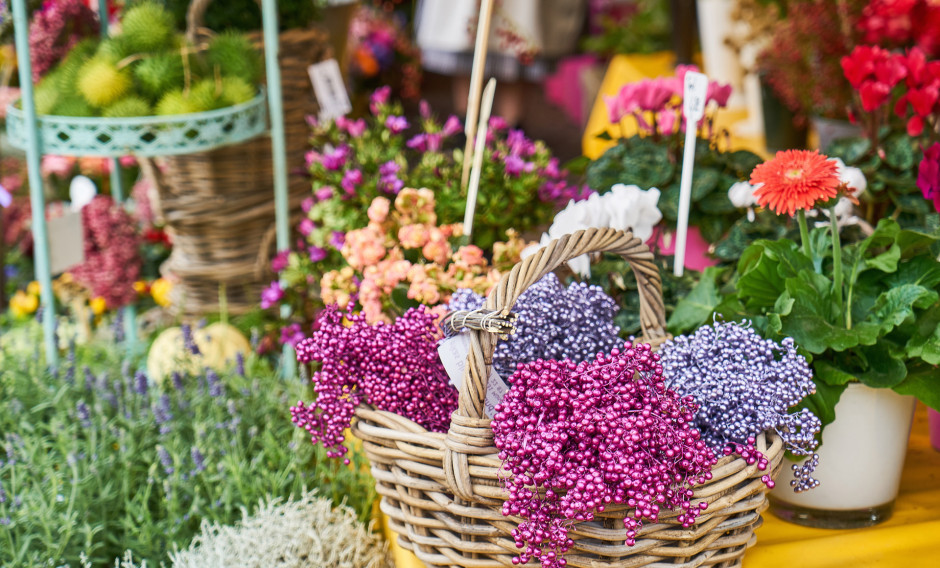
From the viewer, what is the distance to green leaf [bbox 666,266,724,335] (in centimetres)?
112

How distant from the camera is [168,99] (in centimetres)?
162

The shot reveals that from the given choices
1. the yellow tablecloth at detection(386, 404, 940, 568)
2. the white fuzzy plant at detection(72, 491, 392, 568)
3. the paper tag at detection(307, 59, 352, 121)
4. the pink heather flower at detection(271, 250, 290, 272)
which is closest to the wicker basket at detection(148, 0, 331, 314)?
the paper tag at detection(307, 59, 352, 121)

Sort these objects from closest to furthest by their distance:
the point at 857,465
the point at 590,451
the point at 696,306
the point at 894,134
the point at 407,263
A: 1. the point at 590,451
2. the point at 857,465
3. the point at 696,306
4. the point at 407,263
5. the point at 894,134

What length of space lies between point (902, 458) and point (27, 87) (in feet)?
5.03

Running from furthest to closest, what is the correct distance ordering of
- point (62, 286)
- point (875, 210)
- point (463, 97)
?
point (463, 97) → point (62, 286) → point (875, 210)

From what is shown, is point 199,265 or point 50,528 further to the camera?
point 199,265

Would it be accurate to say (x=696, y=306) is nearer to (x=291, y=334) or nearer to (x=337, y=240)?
(x=337, y=240)

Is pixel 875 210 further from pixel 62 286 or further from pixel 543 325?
pixel 62 286

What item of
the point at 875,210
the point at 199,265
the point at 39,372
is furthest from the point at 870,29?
the point at 39,372

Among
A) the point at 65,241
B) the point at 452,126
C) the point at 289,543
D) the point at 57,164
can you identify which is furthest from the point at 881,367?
the point at 57,164

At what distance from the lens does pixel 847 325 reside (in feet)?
3.29

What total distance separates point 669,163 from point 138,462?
1.00 m

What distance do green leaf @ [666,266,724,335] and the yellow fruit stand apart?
1123mm

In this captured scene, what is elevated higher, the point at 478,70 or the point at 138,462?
the point at 478,70
